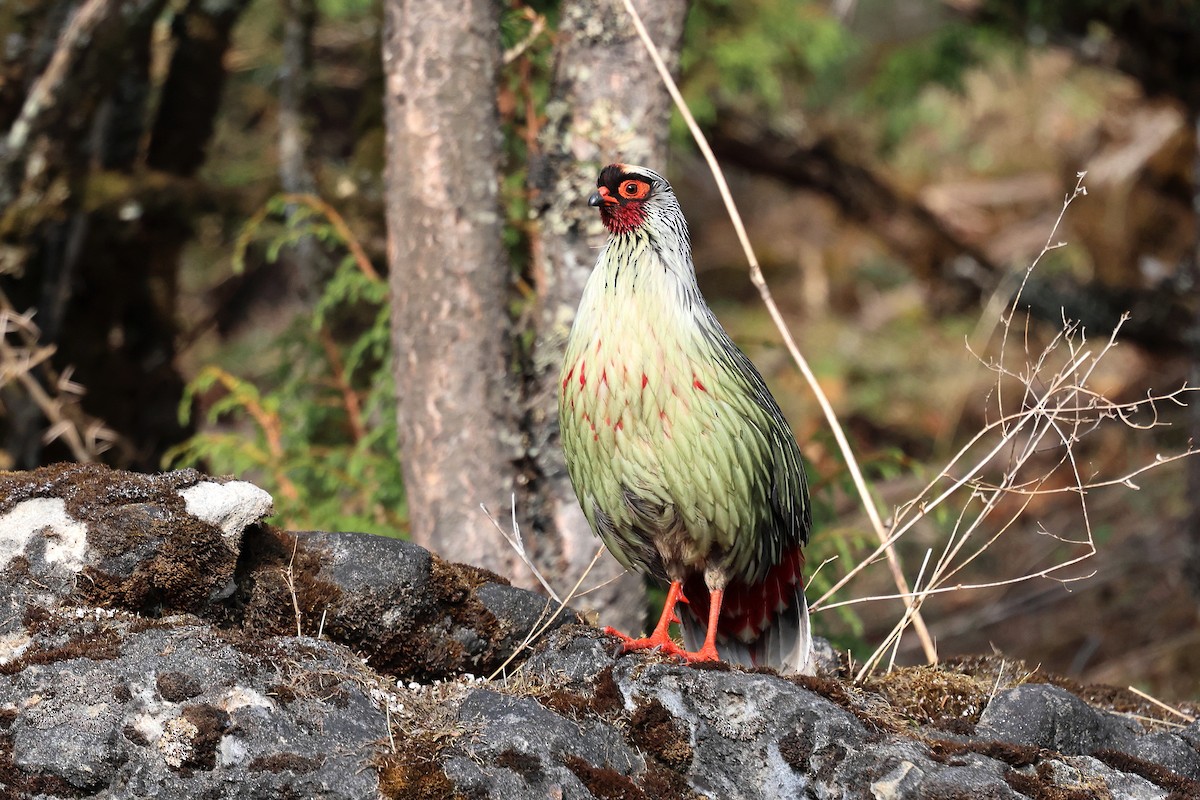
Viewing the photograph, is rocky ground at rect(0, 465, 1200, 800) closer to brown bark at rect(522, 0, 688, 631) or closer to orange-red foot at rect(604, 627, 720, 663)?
orange-red foot at rect(604, 627, 720, 663)

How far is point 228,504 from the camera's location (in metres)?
3.06

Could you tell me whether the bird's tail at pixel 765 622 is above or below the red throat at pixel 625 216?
below

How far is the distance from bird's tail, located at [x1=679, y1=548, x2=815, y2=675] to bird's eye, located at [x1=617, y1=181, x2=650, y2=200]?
1.16 metres

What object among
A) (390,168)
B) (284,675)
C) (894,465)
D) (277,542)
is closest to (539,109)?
(390,168)

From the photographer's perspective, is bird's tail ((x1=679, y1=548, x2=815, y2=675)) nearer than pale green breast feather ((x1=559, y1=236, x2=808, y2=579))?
No

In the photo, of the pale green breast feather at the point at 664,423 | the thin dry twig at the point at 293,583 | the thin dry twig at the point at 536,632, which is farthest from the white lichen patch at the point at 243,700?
the pale green breast feather at the point at 664,423

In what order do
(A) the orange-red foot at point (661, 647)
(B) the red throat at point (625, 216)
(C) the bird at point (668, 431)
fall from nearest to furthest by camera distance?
1. (A) the orange-red foot at point (661, 647)
2. (C) the bird at point (668, 431)
3. (B) the red throat at point (625, 216)

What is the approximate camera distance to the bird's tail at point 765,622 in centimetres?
382

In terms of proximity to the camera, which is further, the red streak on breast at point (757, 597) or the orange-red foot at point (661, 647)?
the red streak on breast at point (757, 597)

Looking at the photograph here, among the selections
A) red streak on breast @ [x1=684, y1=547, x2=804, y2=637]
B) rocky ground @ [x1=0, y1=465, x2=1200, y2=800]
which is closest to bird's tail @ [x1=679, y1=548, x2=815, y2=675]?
red streak on breast @ [x1=684, y1=547, x2=804, y2=637]

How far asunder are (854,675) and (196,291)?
10607 mm

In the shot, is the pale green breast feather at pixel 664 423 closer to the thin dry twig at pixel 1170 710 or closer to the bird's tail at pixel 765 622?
the bird's tail at pixel 765 622

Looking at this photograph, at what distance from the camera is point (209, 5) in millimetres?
7758

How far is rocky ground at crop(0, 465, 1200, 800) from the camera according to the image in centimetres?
257
